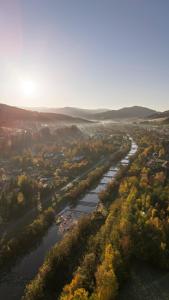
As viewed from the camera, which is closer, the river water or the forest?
the forest

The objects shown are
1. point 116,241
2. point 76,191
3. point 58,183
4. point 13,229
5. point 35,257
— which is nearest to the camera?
point 116,241

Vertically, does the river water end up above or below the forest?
below

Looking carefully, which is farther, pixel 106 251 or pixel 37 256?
pixel 37 256

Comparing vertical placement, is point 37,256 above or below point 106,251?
below

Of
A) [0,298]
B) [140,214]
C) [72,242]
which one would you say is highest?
[140,214]

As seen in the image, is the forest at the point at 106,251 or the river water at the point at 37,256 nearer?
the forest at the point at 106,251

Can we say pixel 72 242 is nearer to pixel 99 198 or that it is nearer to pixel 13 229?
pixel 13 229

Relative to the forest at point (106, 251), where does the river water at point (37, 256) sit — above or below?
below

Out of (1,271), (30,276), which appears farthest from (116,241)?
(1,271)
